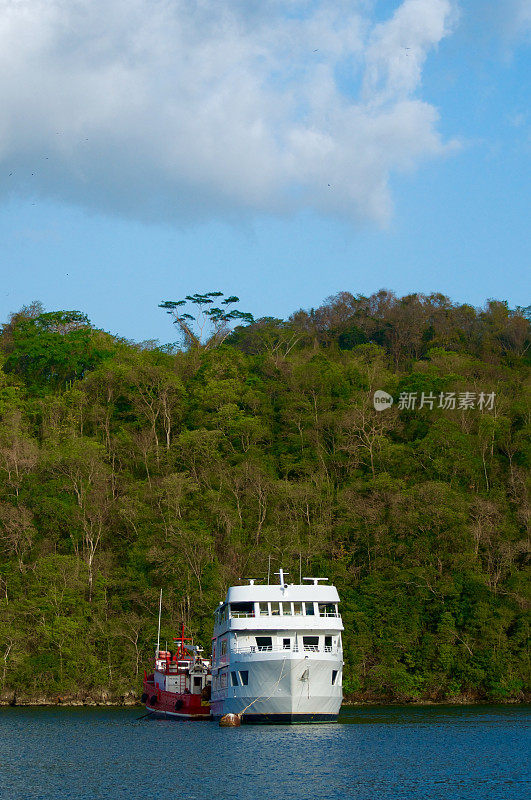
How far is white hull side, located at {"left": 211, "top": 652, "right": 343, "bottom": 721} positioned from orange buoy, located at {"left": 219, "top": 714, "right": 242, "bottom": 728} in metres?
0.33

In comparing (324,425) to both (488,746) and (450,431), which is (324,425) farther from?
(488,746)

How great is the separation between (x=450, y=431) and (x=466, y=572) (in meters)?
13.5

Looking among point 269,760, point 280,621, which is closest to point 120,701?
point 280,621

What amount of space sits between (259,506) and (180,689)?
71.4ft

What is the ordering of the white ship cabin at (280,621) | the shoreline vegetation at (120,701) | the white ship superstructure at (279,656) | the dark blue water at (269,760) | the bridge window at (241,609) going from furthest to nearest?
1. the shoreline vegetation at (120,701)
2. the bridge window at (241,609)
3. the white ship cabin at (280,621)
4. the white ship superstructure at (279,656)
5. the dark blue water at (269,760)

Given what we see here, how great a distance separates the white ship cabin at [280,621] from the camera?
47562 mm

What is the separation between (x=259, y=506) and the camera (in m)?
75.4

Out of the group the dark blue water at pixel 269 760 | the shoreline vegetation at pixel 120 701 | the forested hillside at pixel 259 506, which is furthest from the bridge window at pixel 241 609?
the shoreline vegetation at pixel 120 701

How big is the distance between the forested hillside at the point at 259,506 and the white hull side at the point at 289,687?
20.2 meters

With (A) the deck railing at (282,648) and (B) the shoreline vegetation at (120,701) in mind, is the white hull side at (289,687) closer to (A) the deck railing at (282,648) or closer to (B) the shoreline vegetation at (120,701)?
(A) the deck railing at (282,648)

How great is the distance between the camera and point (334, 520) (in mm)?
74812

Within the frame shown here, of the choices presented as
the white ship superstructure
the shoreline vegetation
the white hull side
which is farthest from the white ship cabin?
the shoreline vegetation

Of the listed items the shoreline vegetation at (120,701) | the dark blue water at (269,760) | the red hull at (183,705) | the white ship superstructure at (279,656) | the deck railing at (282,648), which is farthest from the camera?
the shoreline vegetation at (120,701)

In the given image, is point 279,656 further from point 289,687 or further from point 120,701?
point 120,701
